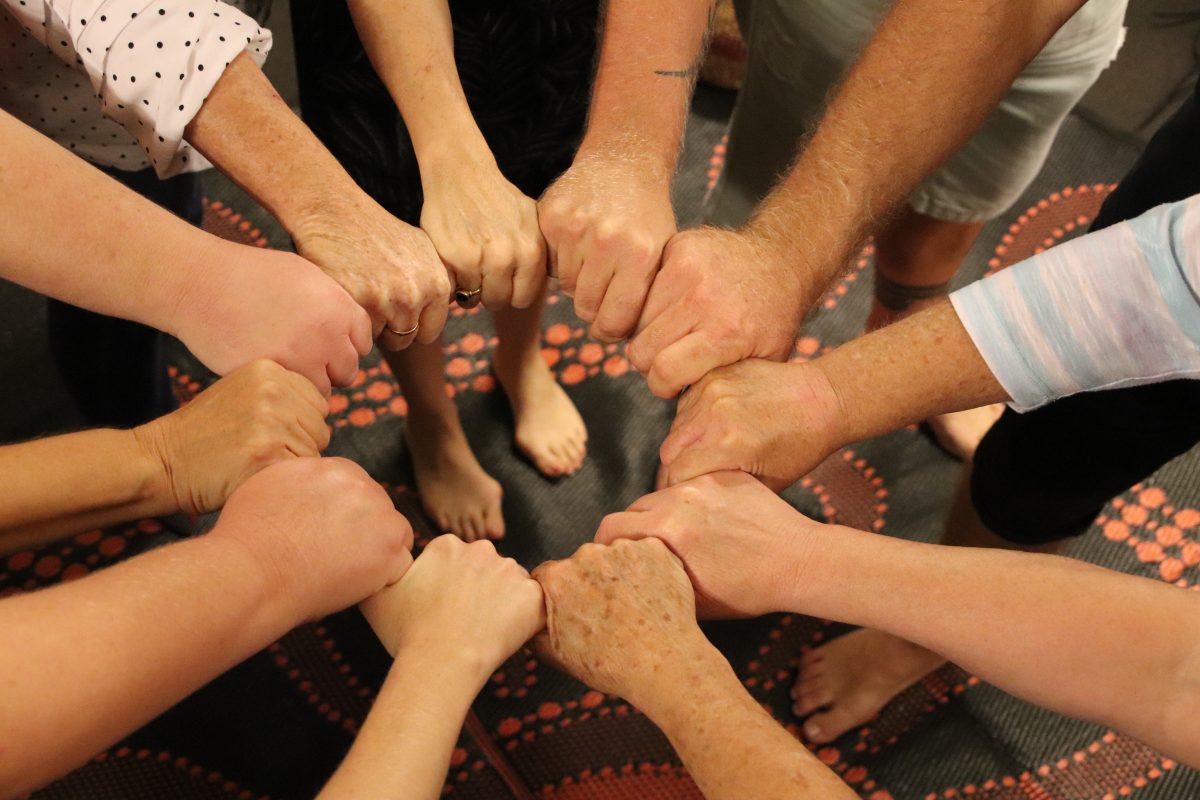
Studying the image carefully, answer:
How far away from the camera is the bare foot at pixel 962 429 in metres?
1.56

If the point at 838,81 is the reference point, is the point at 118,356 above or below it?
below

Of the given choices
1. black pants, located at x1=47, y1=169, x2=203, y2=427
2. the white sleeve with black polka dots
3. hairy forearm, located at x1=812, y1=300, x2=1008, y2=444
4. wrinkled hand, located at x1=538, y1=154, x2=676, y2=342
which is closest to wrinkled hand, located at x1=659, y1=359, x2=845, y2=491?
hairy forearm, located at x1=812, y1=300, x2=1008, y2=444

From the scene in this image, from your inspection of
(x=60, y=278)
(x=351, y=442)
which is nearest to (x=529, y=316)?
(x=351, y=442)

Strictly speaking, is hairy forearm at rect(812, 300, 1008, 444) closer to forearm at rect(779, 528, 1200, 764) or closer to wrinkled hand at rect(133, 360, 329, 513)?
forearm at rect(779, 528, 1200, 764)

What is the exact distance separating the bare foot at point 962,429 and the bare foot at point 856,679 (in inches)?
15.5

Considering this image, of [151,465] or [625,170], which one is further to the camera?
[625,170]

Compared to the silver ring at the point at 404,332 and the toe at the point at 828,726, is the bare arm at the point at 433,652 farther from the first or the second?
the toe at the point at 828,726

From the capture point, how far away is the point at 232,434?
864 mm

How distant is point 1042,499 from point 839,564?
32 cm

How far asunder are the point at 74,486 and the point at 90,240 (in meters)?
0.23

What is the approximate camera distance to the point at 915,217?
1.36m

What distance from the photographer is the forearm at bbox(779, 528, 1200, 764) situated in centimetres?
69

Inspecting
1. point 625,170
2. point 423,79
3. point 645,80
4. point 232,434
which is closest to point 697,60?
point 645,80

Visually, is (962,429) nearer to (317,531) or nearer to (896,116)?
(896,116)
